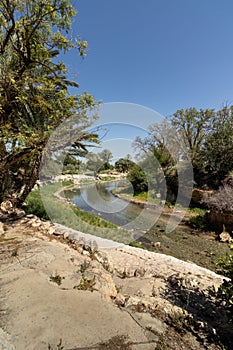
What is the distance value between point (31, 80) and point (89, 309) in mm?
5301

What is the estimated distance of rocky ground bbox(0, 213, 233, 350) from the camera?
5.99 feet

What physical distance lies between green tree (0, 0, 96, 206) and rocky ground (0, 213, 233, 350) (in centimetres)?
271

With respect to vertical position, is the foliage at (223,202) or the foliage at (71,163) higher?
the foliage at (71,163)

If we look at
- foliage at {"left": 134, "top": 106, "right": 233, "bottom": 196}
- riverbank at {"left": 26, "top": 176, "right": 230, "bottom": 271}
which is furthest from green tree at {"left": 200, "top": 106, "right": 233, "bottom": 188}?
riverbank at {"left": 26, "top": 176, "right": 230, "bottom": 271}

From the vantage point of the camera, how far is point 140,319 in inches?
87.3

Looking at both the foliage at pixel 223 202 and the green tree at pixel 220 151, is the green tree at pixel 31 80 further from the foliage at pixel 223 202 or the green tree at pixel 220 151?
the green tree at pixel 220 151

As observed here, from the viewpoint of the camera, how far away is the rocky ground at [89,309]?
1.83 metres

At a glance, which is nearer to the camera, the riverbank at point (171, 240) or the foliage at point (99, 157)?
the riverbank at point (171, 240)

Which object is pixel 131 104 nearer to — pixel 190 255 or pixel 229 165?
pixel 190 255

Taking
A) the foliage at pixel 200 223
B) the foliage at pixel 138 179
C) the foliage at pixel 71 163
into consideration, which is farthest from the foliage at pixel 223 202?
the foliage at pixel 138 179

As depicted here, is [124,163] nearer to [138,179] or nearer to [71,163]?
[138,179]

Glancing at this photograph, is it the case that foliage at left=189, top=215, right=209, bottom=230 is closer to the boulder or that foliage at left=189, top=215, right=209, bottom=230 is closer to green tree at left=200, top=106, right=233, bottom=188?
the boulder

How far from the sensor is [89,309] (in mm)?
2217

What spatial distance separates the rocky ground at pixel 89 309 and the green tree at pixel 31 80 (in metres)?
2.71
